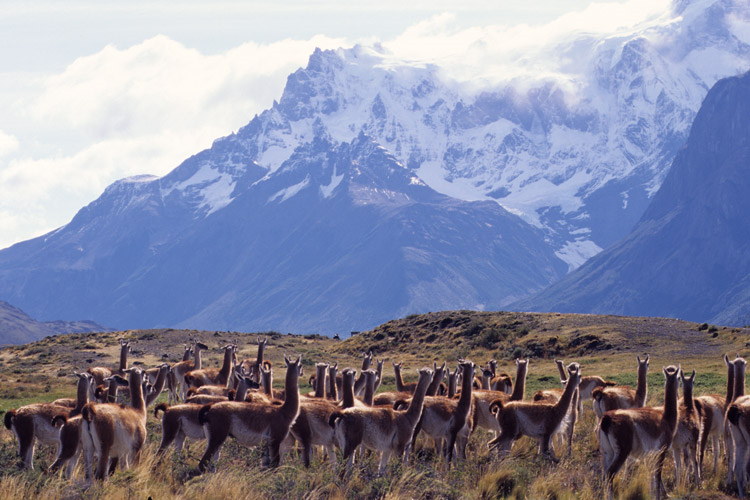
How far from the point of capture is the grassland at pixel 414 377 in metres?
17.6

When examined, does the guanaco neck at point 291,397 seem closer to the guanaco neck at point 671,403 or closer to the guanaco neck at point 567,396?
the guanaco neck at point 567,396

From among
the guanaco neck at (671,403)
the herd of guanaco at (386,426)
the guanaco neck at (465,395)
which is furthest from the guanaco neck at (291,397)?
the guanaco neck at (671,403)

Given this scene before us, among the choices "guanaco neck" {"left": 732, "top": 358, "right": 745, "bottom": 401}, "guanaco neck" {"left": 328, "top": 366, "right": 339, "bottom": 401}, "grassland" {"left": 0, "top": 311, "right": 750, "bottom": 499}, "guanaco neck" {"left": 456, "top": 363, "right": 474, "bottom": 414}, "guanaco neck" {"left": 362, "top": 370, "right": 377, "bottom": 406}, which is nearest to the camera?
"grassland" {"left": 0, "top": 311, "right": 750, "bottom": 499}

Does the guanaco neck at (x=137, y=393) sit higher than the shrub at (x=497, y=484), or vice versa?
the guanaco neck at (x=137, y=393)

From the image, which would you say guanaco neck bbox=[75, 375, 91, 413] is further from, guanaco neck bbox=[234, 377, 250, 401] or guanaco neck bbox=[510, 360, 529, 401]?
guanaco neck bbox=[510, 360, 529, 401]

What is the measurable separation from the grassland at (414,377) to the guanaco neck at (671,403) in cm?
104

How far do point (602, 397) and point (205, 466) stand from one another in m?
10.1

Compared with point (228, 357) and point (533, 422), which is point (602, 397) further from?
point (228, 357)

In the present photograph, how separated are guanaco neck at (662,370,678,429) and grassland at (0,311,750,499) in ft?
3.40

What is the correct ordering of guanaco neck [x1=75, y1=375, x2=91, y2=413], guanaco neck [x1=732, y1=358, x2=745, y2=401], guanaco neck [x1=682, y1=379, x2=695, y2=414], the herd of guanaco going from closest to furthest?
the herd of guanaco → guanaco neck [x1=682, y1=379, x2=695, y2=414] → guanaco neck [x1=732, y1=358, x2=745, y2=401] → guanaco neck [x1=75, y1=375, x2=91, y2=413]

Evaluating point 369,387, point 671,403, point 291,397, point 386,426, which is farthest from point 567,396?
point 291,397

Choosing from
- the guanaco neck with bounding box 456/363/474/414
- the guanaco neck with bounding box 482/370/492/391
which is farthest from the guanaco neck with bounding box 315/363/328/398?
the guanaco neck with bounding box 482/370/492/391

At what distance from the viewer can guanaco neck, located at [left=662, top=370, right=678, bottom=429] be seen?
18.5m

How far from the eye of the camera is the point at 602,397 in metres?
23.5
